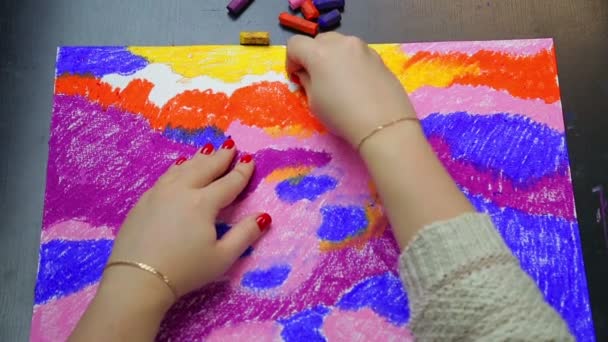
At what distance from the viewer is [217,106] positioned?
815mm

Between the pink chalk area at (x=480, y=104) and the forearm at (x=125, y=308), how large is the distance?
42cm

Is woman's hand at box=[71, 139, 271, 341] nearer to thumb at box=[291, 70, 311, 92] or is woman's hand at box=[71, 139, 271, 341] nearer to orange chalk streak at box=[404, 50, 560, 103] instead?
thumb at box=[291, 70, 311, 92]

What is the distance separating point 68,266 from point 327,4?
513mm

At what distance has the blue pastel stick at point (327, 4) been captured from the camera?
0.85m

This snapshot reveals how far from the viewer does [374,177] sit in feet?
2.33

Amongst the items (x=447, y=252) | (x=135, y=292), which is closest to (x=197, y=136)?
(x=135, y=292)

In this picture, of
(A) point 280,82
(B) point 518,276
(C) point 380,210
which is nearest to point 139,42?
(A) point 280,82

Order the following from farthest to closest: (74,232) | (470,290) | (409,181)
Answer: (74,232) < (409,181) < (470,290)

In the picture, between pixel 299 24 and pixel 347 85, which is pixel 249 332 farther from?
pixel 299 24

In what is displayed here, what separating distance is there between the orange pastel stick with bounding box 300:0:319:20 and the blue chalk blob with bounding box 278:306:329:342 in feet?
1.37

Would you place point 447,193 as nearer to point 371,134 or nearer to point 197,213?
point 371,134

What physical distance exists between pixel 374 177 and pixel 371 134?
5 centimetres

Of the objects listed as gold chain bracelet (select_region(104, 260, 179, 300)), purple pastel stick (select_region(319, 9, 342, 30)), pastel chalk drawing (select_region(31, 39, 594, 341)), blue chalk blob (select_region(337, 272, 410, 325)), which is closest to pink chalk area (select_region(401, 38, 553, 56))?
pastel chalk drawing (select_region(31, 39, 594, 341))

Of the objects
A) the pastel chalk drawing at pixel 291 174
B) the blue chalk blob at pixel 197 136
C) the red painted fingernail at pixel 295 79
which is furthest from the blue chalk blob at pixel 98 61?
the red painted fingernail at pixel 295 79
